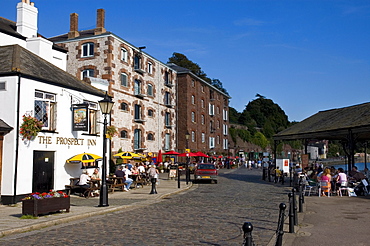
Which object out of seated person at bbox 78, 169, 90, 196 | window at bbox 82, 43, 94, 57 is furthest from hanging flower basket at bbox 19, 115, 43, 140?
window at bbox 82, 43, 94, 57

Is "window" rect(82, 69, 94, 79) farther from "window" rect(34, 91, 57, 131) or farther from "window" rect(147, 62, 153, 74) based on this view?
"window" rect(34, 91, 57, 131)

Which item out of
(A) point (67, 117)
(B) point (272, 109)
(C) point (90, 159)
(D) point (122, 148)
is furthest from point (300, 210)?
(B) point (272, 109)

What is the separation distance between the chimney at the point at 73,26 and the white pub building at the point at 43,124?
46.0 ft

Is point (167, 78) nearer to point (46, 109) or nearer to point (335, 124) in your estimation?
point (335, 124)

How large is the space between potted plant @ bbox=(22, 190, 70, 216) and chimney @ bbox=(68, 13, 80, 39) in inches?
1038

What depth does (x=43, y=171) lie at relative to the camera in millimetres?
16875

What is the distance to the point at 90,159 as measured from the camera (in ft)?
60.8

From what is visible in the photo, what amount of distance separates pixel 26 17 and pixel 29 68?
9094 millimetres

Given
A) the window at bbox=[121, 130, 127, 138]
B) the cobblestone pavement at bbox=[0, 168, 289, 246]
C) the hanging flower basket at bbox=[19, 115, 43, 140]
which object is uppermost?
the window at bbox=[121, 130, 127, 138]

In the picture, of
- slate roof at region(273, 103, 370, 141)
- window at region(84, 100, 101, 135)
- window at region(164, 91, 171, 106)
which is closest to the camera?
window at region(84, 100, 101, 135)

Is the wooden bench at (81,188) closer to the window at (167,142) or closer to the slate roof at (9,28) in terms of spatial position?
the slate roof at (9,28)

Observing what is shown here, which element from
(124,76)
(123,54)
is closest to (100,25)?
(123,54)

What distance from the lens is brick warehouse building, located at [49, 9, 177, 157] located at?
33219mm

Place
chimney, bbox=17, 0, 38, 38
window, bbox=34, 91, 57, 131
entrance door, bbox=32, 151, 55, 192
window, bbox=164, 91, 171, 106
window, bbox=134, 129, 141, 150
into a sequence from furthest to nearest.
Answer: window, bbox=164, 91, 171, 106 < window, bbox=134, 129, 141, 150 < chimney, bbox=17, 0, 38, 38 < window, bbox=34, 91, 57, 131 < entrance door, bbox=32, 151, 55, 192
